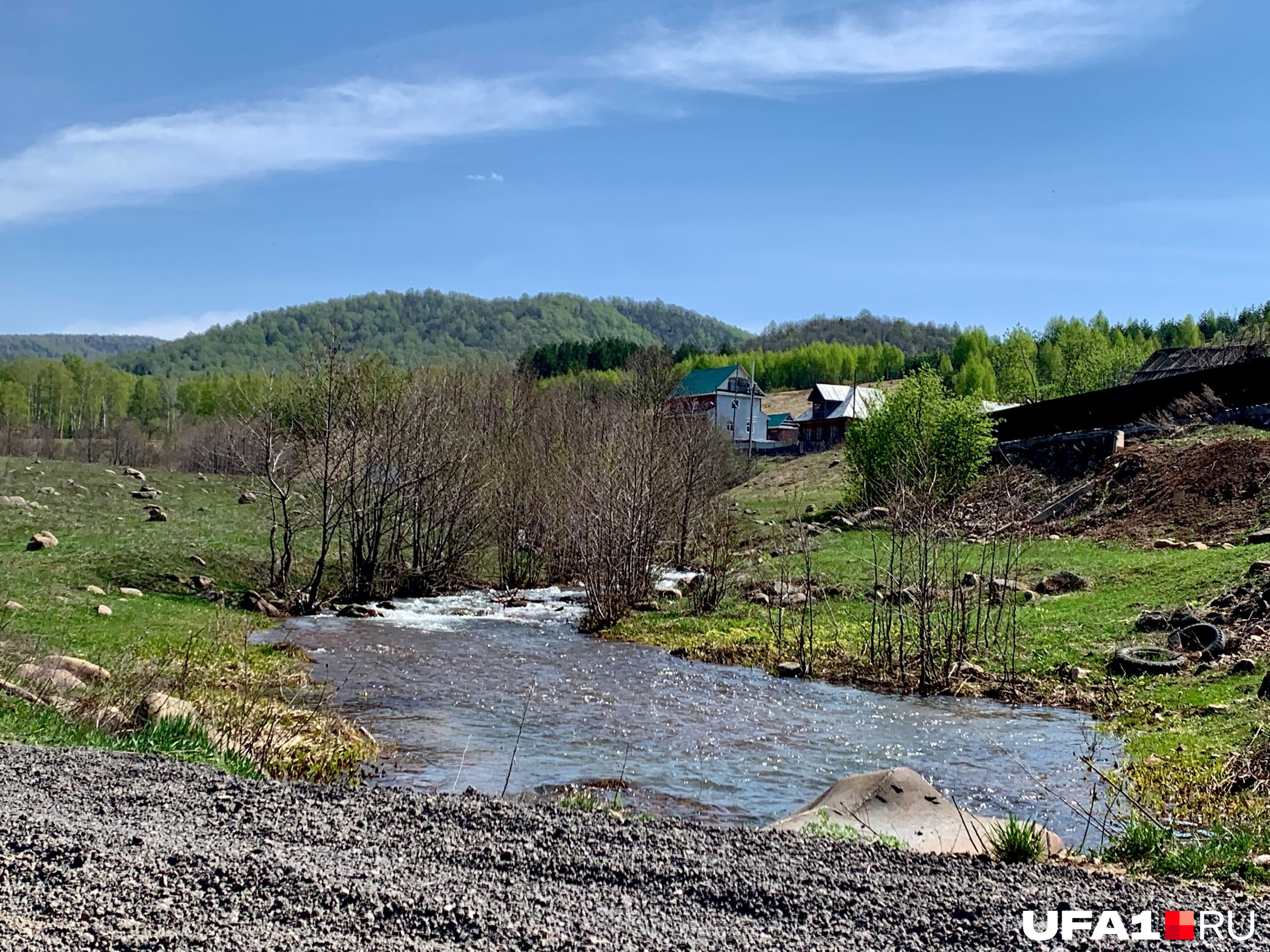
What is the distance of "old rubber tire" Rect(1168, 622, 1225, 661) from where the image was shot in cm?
1500

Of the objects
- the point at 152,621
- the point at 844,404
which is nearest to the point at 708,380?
the point at 844,404

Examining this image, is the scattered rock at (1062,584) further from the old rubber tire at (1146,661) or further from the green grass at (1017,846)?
the green grass at (1017,846)

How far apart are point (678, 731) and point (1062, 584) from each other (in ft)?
42.4

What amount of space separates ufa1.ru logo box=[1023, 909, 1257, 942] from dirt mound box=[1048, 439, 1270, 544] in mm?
22154

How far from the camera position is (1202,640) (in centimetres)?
1560

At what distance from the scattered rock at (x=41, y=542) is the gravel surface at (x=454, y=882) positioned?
2016 cm

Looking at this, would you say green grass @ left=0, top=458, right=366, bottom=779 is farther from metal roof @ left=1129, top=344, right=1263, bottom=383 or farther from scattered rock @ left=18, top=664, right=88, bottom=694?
metal roof @ left=1129, top=344, right=1263, bottom=383

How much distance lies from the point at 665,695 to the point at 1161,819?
8130 millimetres

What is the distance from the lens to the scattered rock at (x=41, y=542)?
971 inches

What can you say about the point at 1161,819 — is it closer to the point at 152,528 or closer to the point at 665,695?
the point at 665,695

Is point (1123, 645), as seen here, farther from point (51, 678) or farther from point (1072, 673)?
point (51, 678)

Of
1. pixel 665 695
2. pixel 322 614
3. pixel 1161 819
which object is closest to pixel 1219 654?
pixel 1161 819

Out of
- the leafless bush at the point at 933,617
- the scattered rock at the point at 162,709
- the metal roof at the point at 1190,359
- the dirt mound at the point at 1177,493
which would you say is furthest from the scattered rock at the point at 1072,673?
Answer: the metal roof at the point at 1190,359

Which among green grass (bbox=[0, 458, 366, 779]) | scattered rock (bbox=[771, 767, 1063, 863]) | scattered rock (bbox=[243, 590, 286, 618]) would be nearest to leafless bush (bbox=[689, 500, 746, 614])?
scattered rock (bbox=[243, 590, 286, 618])
